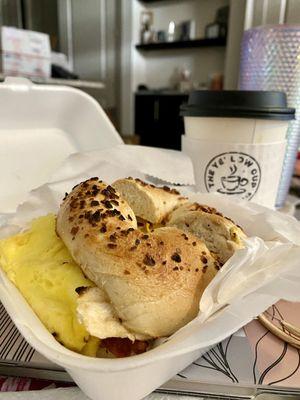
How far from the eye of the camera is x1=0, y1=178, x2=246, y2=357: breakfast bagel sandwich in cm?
30

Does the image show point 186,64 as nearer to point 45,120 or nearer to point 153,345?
point 45,120

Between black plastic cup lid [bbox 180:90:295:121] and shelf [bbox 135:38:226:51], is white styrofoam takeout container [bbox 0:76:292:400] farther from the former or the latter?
shelf [bbox 135:38:226:51]

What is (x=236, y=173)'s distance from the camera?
0.62 m

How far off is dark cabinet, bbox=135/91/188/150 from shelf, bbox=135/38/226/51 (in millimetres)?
378

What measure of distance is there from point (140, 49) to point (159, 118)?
68 centimetres

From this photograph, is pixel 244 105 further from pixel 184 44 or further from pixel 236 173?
pixel 184 44

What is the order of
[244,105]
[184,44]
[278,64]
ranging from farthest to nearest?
[184,44], [278,64], [244,105]

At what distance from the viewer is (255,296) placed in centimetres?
33

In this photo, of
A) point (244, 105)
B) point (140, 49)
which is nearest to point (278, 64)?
point (244, 105)

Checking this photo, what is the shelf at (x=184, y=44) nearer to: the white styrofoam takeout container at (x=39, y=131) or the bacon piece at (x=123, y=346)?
the white styrofoam takeout container at (x=39, y=131)

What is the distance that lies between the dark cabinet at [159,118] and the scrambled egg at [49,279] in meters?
2.36

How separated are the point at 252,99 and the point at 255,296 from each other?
0.36 m

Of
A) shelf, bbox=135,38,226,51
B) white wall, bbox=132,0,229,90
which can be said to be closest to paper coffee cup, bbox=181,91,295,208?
shelf, bbox=135,38,226,51

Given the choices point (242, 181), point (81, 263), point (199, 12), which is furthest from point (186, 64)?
point (81, 263)
